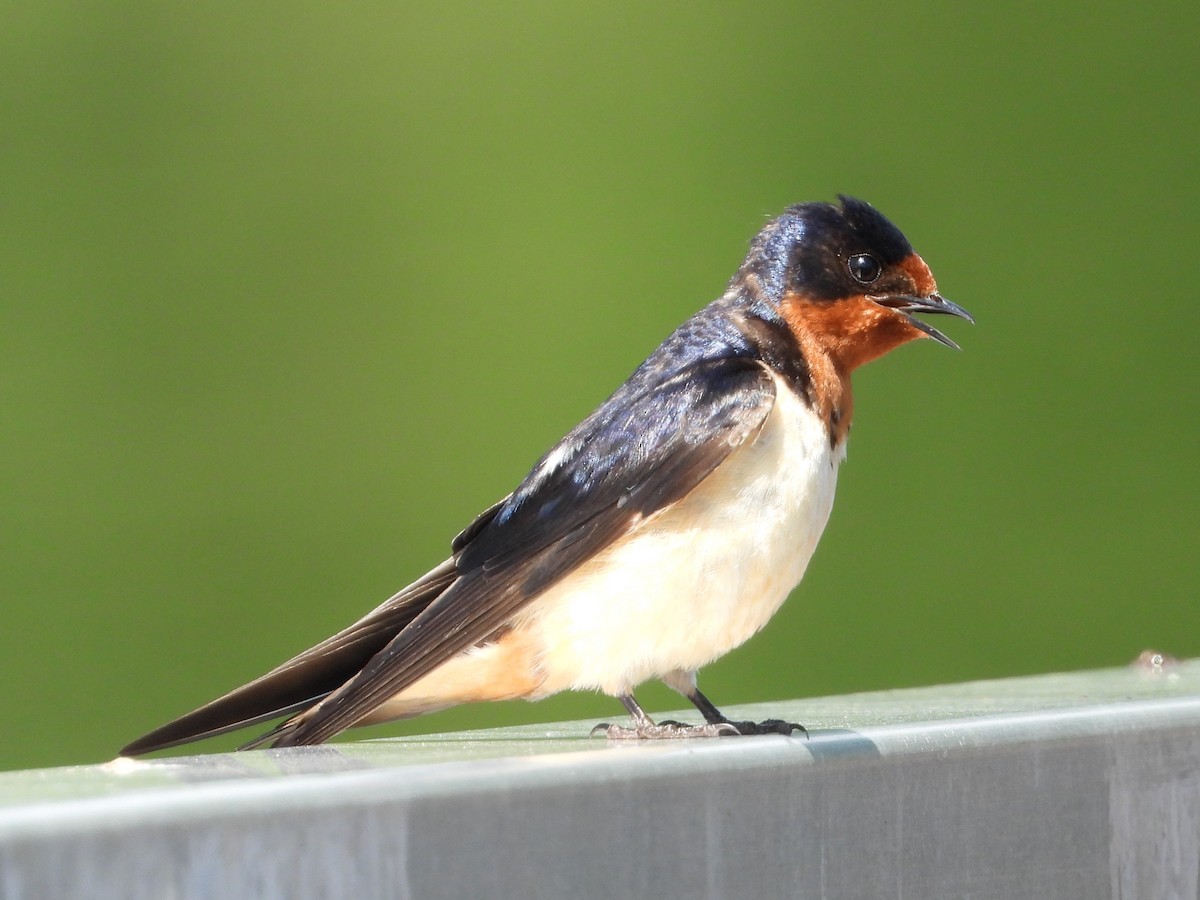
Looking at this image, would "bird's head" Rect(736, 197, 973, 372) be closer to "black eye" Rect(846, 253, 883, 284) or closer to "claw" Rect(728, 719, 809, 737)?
"black eye" Rect(846, 253, 883, 284)

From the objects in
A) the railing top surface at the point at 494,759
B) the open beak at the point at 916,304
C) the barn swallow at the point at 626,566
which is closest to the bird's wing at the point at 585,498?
the barn swallow at the point at 626,566

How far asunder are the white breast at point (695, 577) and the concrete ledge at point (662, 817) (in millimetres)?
320

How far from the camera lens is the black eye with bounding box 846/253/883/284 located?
1616mm

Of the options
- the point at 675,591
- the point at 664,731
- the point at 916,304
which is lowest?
the point at 664,731

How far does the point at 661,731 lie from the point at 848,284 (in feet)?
1.85

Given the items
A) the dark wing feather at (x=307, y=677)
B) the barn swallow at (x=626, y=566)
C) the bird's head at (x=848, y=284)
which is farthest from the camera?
the bird's head at (x=848, y=284)

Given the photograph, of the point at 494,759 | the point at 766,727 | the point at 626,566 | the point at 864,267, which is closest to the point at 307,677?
the point at 626,566

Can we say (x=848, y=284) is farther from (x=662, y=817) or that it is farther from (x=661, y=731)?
(x=662, y=817)

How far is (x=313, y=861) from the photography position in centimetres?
62

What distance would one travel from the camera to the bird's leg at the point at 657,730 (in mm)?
1243

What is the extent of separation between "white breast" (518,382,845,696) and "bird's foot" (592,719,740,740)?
76 millimetres

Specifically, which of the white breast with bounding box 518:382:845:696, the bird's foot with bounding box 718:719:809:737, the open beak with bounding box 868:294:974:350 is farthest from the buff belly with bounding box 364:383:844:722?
the open beak with bounding box 868:294:974:350

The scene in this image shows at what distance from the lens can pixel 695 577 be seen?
1368mm

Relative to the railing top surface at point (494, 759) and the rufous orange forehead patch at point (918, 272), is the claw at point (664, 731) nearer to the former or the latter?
the railing top surface at point (494, 759)
